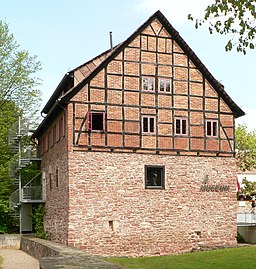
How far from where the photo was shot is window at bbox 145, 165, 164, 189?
2467cm

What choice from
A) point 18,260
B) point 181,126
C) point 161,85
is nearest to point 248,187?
point 181,126

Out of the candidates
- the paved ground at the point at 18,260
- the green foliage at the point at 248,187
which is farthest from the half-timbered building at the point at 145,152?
the green foliage at the point at 248,187

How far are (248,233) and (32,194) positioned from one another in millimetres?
12158

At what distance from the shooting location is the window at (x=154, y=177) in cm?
2467

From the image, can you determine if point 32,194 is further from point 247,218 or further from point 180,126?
point 247,218

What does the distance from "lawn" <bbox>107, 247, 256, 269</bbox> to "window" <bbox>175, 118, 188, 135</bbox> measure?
609cm

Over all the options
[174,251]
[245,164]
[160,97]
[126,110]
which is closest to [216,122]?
[160,97]

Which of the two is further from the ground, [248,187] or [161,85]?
[161,85]

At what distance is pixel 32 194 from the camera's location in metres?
30.8

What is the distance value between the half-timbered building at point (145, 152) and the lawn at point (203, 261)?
221 centimetres

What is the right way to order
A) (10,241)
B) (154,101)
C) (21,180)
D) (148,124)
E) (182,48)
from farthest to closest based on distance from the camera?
(21,180) < (10,241) < (182,48) < (154,101) < (148,124)

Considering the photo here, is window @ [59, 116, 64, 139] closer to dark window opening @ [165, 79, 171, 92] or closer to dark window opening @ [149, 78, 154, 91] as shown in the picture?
dark window opening @ [149, 78, 154, 91]

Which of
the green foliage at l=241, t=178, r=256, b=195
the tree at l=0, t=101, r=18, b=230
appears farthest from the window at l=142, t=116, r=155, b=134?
the green foliage at l=241, t=178, r=256, b=195

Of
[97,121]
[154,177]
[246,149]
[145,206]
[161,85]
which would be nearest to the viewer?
[97,121]
